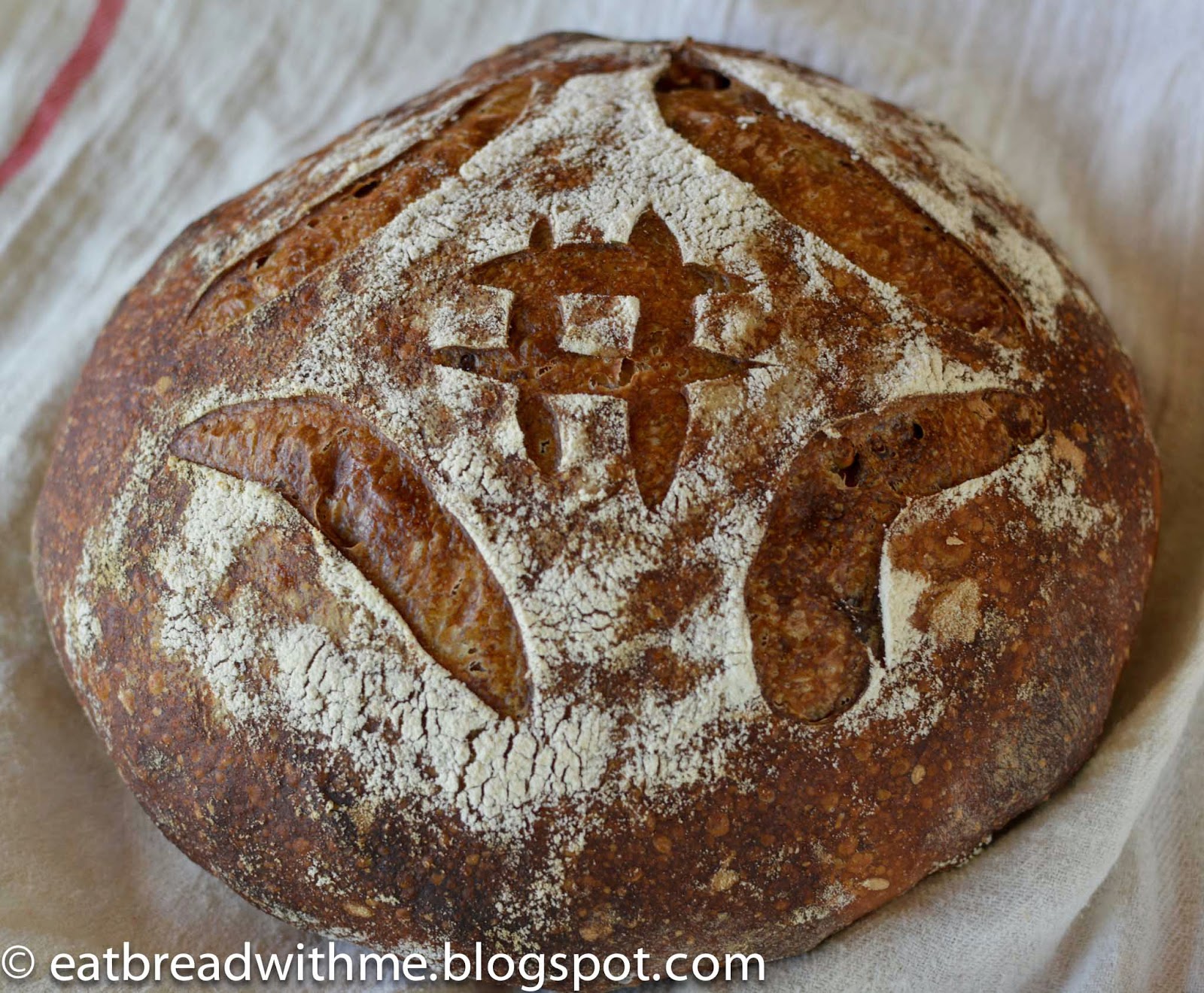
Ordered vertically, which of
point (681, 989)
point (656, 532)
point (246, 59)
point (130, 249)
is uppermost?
point (246, 59)

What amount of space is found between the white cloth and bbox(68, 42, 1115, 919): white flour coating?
261 mm

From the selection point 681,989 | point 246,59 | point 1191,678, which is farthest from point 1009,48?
point 681,989

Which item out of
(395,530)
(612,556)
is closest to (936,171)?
(612,556)

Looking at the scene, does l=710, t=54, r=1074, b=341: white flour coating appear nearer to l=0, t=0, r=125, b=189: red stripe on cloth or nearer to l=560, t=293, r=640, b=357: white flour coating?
l=560, t=293, r=640, b=357: white flour coating

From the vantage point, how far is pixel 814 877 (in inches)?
45.6

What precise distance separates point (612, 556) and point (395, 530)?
23 centimetres

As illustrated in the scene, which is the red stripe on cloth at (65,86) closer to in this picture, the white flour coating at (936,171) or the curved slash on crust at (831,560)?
the white flour coating at (936,171)

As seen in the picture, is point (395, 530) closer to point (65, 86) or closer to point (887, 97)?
point (887, 97)

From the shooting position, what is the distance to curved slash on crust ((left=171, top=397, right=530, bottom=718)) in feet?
3.68

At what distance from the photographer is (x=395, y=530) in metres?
1.14

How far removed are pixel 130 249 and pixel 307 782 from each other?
1.29m

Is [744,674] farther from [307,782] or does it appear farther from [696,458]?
[307,782]

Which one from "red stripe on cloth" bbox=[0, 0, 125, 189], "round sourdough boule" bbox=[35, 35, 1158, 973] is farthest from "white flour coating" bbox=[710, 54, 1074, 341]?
"red stripe on cloth" bbox=[0, 0, 125, 189]

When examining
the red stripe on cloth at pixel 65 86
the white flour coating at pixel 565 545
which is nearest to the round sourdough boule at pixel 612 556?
the white flour coating at pixel 565 545
